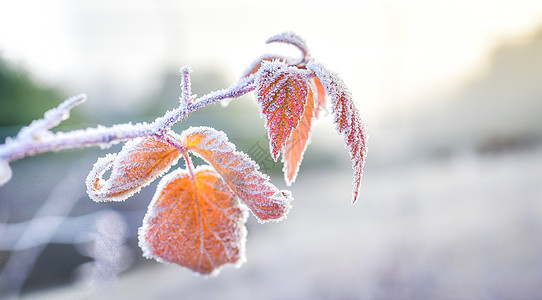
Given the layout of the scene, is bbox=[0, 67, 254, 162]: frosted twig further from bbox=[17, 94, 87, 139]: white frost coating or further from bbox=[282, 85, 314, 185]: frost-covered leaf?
bbox=[282, 85, 314, 185]: frost-covered leaf

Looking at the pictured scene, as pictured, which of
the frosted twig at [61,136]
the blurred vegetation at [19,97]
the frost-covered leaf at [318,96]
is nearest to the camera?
the frosted twig at [61,136]

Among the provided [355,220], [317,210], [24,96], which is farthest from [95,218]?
[317,210]

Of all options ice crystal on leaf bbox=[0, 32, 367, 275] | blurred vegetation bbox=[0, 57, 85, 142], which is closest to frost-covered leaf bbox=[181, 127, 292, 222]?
ice crystal on leaf bbox=[0, 32, 367, 275]

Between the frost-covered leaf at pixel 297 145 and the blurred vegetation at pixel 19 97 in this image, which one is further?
the blurred vegetation at pixel 19 97

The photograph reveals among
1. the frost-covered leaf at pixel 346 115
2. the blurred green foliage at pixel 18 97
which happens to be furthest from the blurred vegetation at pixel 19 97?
the frost-covered leaf at pixel 346 115

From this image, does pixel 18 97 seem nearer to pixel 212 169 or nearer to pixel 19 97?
pixel 19 97

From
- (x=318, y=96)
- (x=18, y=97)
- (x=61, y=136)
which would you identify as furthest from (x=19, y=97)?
(x=61, y=136)

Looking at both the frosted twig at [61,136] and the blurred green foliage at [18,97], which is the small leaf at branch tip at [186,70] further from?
the blurred green foliage at [18,97]
